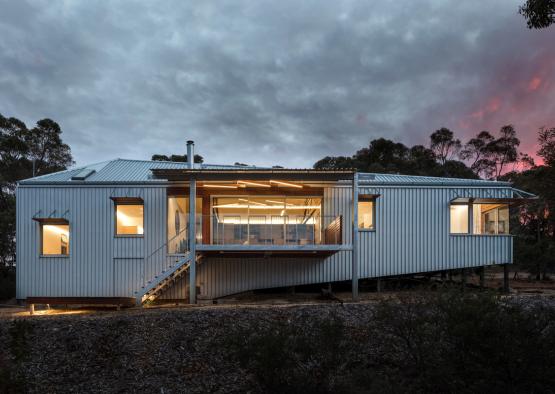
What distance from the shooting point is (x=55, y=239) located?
14.2 meters

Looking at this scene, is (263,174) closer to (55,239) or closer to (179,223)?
(179,223)

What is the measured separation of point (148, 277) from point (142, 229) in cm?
193

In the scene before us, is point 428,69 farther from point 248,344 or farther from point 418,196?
point 248,344

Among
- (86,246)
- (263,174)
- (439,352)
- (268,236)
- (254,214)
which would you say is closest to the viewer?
(439,352)

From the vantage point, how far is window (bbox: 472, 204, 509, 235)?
570 inches

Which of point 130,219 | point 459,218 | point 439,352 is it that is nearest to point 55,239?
point 130,219

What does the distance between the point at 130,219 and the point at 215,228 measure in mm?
3866

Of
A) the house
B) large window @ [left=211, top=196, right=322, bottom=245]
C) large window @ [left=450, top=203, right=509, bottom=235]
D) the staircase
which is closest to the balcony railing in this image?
large window @ [left=211, top=196, right=322, bottom=245]

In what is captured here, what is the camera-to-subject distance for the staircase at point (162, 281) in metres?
11.9

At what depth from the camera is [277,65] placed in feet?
84.7

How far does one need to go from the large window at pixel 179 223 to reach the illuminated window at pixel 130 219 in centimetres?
117

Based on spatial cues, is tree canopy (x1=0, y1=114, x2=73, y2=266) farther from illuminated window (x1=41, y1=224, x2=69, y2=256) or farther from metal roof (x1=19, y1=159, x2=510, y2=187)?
illuminated window (x1=41, y1=224, x2=69, y2=256)

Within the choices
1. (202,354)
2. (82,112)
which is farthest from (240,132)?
(202,354)

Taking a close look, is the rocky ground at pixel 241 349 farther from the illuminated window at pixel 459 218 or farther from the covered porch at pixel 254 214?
the illuminated window at pixel 459 218
